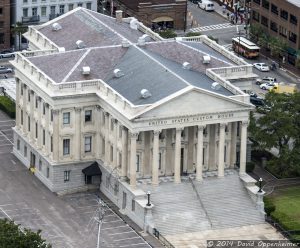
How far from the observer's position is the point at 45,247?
648 ft

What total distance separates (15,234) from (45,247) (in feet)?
13.4

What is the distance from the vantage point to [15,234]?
7790 inches
